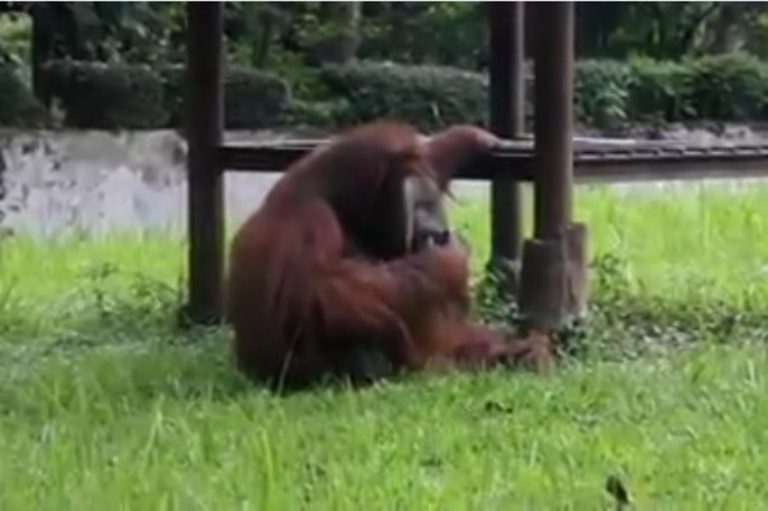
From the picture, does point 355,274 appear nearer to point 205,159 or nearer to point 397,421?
point 397,421

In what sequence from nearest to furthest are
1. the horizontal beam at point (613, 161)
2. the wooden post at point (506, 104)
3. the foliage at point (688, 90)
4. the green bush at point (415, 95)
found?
1. the horizontal beam at point (613, 161)
2. the wooden post at point (506, 104)
3. the green bush at point (415, 95)
4. the foliage at point (688, 90)

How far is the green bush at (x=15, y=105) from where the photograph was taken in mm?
10336

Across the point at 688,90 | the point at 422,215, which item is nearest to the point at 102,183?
the point at 688,90

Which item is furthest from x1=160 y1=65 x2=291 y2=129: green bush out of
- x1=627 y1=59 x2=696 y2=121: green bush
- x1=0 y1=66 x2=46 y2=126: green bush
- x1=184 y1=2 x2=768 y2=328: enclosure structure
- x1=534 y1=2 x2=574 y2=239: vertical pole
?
x1=534 y1=2 x2=574 y2=239: vertical pole

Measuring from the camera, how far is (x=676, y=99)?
1284 cm

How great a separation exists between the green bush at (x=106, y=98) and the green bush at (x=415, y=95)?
1.45 metres

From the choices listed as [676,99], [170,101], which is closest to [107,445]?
[170,101]

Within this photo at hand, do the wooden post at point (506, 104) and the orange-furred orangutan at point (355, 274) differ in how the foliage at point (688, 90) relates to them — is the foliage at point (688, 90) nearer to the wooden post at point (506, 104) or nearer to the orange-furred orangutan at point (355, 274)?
the wooden post at point (506, 104)

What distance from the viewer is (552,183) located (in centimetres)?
482

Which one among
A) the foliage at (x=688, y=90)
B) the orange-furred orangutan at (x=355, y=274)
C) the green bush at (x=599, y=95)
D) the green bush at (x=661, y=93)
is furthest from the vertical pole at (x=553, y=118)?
the green bush at (x=661, y=93)

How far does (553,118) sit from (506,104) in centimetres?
123

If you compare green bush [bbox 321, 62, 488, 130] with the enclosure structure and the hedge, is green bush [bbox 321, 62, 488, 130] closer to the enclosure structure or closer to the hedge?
the hedge

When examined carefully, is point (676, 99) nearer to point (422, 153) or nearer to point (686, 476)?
point (422, 153)

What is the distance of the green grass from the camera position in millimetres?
3166
